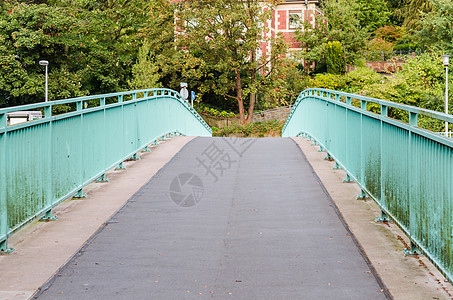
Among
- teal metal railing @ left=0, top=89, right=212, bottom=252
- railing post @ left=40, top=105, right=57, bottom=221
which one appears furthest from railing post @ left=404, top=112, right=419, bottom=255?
railing post @ left=40, top=105, right=57, bottom=221

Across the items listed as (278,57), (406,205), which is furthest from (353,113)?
(278,57)

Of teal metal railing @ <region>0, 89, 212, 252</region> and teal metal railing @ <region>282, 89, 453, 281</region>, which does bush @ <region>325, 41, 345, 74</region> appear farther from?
teal metal railing @ <region>282, 89, 453, 281</region>

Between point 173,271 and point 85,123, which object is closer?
point 173,271

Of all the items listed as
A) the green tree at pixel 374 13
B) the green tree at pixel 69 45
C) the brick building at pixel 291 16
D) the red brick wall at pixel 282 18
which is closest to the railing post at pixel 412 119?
the green tree at pixel 69 45

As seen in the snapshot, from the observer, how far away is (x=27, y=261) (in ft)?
19.3

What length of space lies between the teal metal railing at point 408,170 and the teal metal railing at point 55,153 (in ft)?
12.1

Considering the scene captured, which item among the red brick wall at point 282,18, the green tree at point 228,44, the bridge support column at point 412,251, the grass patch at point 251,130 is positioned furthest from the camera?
the red brick wall at point 282,18

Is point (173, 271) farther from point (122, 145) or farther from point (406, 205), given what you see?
point (122, 145)

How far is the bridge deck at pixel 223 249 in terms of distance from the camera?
518cm

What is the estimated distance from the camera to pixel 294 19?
55.5 meters

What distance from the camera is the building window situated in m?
55.5

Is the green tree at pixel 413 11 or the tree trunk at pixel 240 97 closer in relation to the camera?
the tree trunk at pixel 240 97

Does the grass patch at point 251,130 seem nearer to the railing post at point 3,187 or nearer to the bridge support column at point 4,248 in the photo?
the bridge support column at point 4,248

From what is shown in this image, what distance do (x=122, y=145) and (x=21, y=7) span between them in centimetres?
3867
